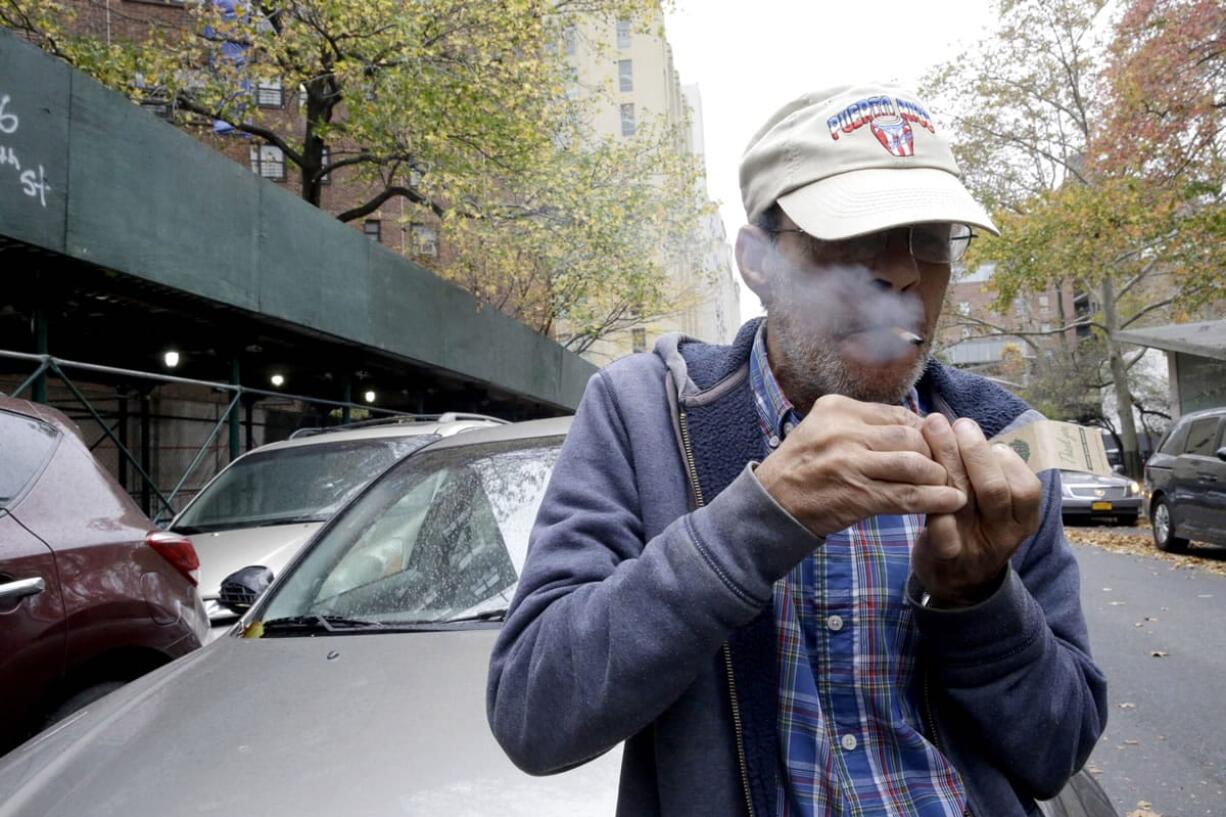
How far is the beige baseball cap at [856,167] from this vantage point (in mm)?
1199

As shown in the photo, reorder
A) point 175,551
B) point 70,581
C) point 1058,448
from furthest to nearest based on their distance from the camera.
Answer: point 175,551
point 70,581
point 1058,448

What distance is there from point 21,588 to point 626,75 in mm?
67132

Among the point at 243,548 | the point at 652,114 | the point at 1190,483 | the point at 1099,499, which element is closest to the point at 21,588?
the point at 243,548

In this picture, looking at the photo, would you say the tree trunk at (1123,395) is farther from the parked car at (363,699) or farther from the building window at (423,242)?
the parked car at (363,699)

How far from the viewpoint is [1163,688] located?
228 inches

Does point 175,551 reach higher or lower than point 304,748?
higher

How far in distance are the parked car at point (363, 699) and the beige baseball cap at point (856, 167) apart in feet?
3.77

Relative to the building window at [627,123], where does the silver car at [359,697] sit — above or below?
below

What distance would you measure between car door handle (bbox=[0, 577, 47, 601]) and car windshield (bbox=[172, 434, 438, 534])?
2846mm

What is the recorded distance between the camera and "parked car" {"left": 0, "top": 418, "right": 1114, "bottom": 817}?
1.79 m

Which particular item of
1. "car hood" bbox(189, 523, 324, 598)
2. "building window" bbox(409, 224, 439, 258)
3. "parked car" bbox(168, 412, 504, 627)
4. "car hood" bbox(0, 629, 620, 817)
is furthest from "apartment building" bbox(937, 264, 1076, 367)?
"car hood" bbox(0, 629, 620, 817)

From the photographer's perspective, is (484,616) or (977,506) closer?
(977,506)

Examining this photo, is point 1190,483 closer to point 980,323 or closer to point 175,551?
point 175,551

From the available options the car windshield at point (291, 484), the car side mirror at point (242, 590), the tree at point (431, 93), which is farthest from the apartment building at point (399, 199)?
the car windshield at point (291, 484)
